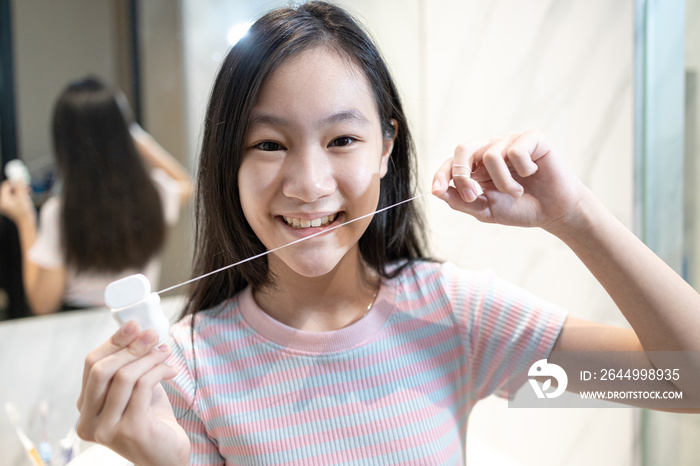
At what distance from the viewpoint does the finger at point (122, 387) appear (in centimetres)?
45

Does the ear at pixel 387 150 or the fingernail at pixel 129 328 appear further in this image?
the ear at pixel 387 150

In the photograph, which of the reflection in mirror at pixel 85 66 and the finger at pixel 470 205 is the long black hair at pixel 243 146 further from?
the reflection in mirror at pixel 85 66

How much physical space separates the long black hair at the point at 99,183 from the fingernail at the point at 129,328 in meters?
0.83

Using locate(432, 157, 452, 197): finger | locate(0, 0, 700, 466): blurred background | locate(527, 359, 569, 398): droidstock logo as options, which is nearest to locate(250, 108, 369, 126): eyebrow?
locate(432, 157, 452, 197): finger

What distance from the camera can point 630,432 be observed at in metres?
0.97

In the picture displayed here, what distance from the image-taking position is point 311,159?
56 centimetres

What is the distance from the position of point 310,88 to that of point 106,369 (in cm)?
32

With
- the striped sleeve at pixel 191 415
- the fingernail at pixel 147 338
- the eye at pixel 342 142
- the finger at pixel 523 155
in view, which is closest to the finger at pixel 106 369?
the fingernail at pixel 147 338

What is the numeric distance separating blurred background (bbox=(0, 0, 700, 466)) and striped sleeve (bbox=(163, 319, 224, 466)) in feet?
2.09

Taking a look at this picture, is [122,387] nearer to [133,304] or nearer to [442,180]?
[133,304]

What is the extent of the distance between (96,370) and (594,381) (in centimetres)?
52

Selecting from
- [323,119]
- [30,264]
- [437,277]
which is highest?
[323,119]

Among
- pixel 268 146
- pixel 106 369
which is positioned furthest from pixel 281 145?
pixel 106 369

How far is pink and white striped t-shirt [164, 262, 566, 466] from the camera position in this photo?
621mm
